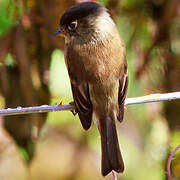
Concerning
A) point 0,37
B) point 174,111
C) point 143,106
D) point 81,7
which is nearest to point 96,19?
point 81,7

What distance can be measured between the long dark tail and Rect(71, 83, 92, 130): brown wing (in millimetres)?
116

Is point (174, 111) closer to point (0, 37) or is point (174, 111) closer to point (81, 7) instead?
point (81, 7)

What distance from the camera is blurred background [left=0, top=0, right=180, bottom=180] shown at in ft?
10.8

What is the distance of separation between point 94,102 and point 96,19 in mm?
605

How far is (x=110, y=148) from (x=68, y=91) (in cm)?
110

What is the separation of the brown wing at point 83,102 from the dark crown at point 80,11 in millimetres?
434

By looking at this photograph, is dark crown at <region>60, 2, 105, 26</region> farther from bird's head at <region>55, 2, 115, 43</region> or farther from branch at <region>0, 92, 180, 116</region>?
branch at <region>0, 92, 180, 116</region>

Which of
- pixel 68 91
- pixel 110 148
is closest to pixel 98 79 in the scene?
pixel 110 148

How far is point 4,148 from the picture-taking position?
3.97 metres

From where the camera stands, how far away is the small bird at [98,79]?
307cm

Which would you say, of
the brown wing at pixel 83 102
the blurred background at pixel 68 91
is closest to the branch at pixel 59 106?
the brown wing at pixel 83 102

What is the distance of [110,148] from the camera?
306cm

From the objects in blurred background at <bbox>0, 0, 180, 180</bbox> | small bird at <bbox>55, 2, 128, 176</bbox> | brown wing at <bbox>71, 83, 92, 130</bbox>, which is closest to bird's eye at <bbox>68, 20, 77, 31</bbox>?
small bird at <bbox>55, 2, 128, 176</bbox>

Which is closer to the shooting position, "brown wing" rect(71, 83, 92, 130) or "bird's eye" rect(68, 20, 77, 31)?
"brown wing" rect(71, 83, 92, 130)
